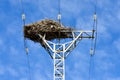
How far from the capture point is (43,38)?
46.5 meters

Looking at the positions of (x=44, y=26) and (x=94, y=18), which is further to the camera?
(x=44, y=26)

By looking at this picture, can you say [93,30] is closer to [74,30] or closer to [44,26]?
[74,30]

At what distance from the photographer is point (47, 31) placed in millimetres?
46812

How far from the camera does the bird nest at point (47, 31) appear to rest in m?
46.5

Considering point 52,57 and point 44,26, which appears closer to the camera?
point 52,57

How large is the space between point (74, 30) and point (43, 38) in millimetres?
2372

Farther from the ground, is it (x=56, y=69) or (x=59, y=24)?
(x=59, y=24)

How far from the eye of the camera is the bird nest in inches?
1832

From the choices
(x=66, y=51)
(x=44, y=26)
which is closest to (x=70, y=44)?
(x=66, y=51)

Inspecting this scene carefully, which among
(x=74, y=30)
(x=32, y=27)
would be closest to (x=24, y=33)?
(x=32, y=27)

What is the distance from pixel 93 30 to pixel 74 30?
1.56m

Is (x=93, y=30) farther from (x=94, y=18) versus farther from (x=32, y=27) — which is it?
(x=32, y=27)

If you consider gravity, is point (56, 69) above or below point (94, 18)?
below

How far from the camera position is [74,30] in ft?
151
